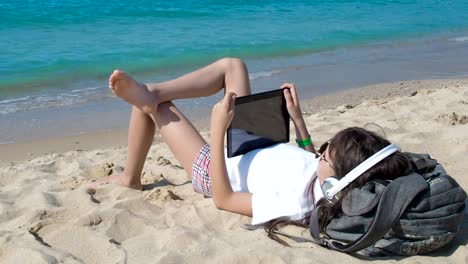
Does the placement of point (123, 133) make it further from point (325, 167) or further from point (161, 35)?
point (161, 35)

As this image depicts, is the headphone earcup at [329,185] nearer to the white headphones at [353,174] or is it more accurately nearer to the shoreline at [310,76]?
the white headphones at [353,174]

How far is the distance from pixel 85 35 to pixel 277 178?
10.0 meters

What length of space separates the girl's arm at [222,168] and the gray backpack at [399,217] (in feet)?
1.52

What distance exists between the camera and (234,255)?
2748 mm

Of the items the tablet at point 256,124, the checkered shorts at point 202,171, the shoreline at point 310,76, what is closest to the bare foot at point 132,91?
the checkered shorts at point 202,171

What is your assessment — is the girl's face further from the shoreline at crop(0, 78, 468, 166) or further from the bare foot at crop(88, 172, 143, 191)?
the shoreline at crop(0, 78, 468, 166)

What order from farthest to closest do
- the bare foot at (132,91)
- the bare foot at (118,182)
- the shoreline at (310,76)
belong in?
the shoreline at (310,76), the bare foot at (118,182), the bare foot at (132,91)

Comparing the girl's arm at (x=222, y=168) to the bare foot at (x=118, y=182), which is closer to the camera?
the girl's arm at (x=222, y=168)

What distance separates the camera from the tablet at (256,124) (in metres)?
3.27

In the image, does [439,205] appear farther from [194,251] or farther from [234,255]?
[194,251]

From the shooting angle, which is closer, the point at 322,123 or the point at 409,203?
the point at 409,203

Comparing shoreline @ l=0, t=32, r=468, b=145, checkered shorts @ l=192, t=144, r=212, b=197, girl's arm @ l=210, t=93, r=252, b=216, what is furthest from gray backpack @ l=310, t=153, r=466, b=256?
shoreline @ l=0, t=32, r=468, b=145

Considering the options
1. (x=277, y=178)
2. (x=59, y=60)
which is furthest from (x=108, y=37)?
(x=277, y=178)

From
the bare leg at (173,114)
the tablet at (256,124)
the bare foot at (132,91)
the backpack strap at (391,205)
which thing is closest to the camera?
the backpack strap at (391,205)
